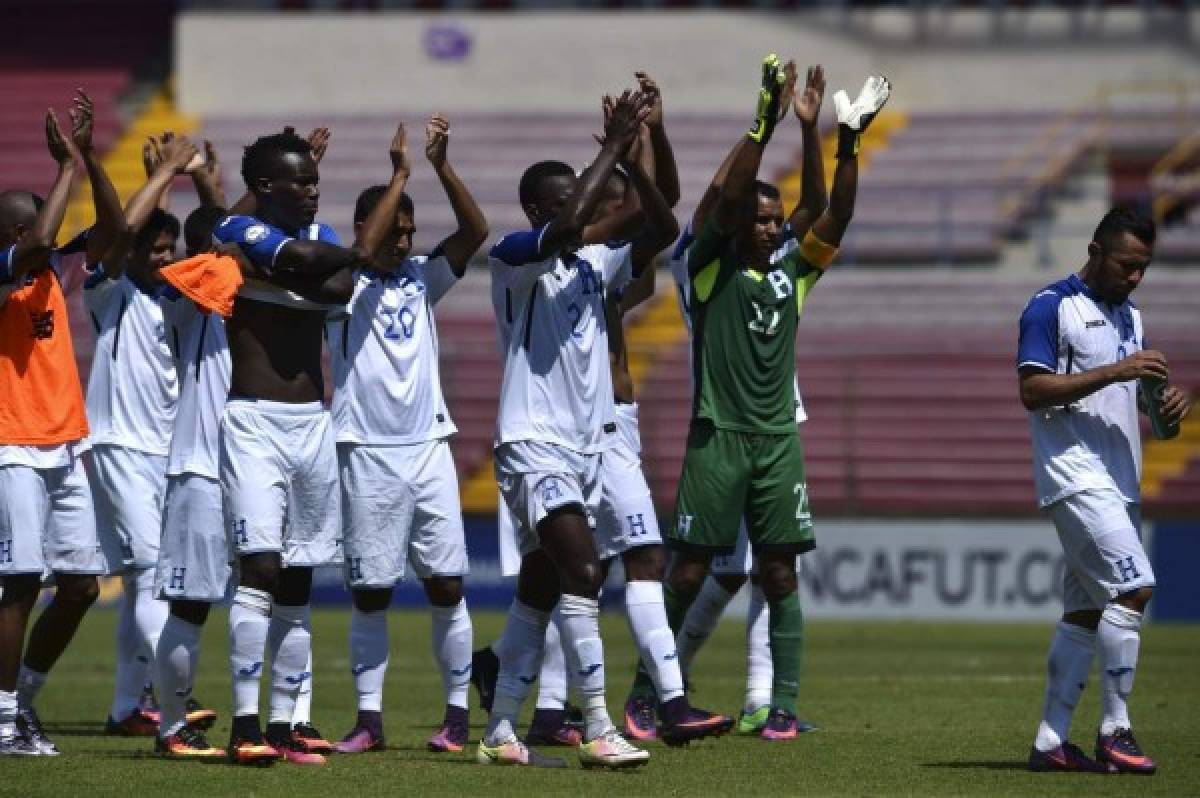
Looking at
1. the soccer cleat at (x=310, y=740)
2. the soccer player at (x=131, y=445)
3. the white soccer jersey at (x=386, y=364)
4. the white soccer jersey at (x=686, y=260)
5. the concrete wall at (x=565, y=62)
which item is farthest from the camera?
the concrete wall at (x=565, y=62)

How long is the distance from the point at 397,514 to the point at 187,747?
4.74 ft

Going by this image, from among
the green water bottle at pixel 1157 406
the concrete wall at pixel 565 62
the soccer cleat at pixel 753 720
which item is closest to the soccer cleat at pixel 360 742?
the soccer cleat at pixel 753 720

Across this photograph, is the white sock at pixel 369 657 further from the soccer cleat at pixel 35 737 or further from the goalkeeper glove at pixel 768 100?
the goalkeeper glove at pixel 768 100

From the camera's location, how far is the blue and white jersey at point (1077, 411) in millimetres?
10180

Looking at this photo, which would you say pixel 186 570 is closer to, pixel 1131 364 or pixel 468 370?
pixel 1131 364

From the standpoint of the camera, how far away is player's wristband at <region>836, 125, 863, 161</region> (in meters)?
10.7

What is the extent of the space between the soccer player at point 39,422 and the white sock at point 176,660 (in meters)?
0.76

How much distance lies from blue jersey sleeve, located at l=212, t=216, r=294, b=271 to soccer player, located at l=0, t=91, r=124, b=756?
0.79 m

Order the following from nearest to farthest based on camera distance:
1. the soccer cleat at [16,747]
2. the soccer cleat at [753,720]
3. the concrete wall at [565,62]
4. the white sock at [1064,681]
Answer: the white sock at [1064,681]
the soccer cleat at [16,747]
the soccer cleat at [753,720]
the concrete wall at [565,62]

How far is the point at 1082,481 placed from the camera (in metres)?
10.1

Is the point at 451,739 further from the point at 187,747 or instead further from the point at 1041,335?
the point at 1041,335

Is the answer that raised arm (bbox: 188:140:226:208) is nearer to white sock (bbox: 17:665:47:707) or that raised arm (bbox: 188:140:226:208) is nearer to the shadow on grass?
white sock (bbox: 17:665:47:707)

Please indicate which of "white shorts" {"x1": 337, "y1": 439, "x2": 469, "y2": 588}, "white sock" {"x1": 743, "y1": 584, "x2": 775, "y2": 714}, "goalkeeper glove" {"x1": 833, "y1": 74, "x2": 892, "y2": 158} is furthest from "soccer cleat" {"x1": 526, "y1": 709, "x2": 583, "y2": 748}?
"goalkeeper glove" {"x1": 833, "y1": 74, "x2": 892, "y2": 158}

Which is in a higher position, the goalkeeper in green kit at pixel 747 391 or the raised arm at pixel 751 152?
the raised arm at pixel 751 152
